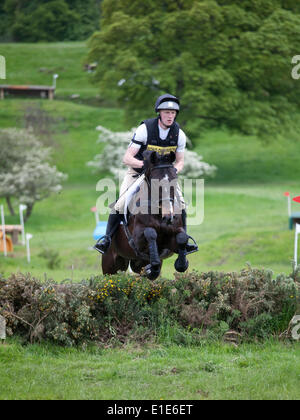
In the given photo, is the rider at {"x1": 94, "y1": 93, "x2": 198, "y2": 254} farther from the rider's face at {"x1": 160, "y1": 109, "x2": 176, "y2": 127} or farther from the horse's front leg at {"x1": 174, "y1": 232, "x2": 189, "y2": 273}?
the horse's front leg at {"x1": 174, "y1": 232, "x2": 189, "y2": 273}

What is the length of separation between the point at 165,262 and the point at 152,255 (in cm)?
1092

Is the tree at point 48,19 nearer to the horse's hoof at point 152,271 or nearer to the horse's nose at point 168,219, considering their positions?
the horse's nose at point 168,219

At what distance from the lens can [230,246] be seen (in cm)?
1962

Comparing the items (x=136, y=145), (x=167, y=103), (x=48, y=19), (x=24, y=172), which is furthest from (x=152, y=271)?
(x=48, y=19)

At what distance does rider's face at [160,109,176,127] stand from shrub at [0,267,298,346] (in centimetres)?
224

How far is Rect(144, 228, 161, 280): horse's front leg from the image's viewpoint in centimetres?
771

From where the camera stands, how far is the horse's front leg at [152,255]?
7.71 metres

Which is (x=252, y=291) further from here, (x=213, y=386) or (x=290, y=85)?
(x=290, y=85)

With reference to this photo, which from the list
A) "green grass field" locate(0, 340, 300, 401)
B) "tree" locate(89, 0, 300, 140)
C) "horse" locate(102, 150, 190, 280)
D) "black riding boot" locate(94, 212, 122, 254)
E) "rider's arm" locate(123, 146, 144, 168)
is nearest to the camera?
"green grass field" locate(0, 340, 300, 401)

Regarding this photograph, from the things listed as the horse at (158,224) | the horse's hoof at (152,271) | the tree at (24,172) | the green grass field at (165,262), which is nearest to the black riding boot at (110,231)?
the green grass field at (165,262)

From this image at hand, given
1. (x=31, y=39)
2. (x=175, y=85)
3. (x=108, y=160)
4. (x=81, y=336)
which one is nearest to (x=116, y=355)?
(x=81, y=336)

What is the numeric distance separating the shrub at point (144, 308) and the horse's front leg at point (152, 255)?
0.51m

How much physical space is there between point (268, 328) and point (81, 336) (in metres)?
2.54

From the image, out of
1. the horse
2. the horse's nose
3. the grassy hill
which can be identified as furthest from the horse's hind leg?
the grassy hill
